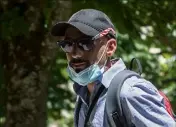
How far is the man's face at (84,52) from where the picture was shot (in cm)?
311

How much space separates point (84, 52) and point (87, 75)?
119 mm

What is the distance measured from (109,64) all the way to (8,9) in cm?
304

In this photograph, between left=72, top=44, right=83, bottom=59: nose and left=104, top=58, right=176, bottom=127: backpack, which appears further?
left=72, top=44, right=83, bottom=59: nose

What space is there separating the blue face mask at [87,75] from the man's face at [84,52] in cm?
4

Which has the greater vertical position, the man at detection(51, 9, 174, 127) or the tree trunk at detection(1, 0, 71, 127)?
the man at detection(51, 9, 174, 127)

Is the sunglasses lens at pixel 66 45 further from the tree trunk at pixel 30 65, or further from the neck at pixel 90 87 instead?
the tree trunk at pixel 30 65

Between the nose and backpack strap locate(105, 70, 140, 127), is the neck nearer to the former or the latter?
the nose

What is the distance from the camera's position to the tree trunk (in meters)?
5.73

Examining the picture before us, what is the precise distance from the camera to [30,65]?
5.80 m

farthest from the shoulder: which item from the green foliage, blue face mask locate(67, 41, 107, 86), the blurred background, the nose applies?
the green foliage

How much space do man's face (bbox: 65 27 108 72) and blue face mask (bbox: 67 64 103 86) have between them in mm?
39

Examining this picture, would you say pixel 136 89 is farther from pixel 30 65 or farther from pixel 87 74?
pixel 30 65

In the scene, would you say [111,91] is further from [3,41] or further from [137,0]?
[137,0]

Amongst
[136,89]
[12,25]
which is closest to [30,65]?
[12,25]
